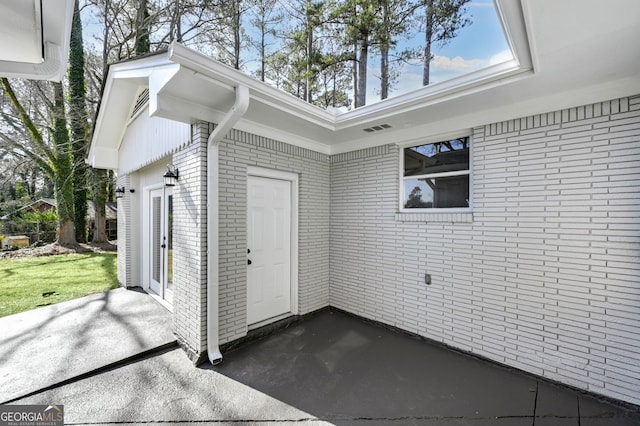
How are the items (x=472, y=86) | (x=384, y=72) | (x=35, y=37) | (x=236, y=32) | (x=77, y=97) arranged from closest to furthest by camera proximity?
(x=35, y=37), (x=472, y=86), (x=384, y=72), (x=236, y=32), (x=77, y=97)

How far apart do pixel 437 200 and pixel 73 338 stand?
17.9ft

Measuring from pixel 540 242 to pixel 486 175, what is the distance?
958 mm

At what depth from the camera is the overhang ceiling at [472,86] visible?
181cm

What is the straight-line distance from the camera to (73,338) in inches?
141

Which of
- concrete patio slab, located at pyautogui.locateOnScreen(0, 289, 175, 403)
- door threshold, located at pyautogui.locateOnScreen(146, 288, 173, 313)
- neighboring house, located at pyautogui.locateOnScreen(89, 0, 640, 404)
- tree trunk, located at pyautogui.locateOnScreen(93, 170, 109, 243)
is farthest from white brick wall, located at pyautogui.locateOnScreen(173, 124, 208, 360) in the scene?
tree trunk, located at pyautogui.locateOnScreen(93, 170, 109, 243)

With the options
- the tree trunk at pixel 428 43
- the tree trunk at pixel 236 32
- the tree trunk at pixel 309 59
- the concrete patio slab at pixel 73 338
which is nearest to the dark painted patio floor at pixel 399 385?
the concrete patio slab at pixel 73 338

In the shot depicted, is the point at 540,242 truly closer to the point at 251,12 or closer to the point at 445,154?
the point at 445,154

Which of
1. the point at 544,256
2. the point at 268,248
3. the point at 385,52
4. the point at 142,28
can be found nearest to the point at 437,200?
the point at 544,256

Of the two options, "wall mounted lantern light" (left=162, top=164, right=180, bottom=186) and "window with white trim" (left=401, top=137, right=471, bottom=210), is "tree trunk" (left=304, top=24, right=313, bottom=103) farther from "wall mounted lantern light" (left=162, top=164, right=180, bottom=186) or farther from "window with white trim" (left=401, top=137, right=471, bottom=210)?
"wall mounted lantern light" (left=162, top=164, right=180, bottom=186)

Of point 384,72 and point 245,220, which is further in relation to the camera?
point 384,72

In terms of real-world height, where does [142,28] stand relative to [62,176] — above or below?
above

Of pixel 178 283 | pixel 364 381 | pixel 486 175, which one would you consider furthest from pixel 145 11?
pixel 364 381

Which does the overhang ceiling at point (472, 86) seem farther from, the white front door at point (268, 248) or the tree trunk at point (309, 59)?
the tree trunk at point (309, 59)

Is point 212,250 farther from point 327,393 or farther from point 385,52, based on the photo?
point 385,52
